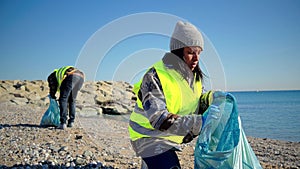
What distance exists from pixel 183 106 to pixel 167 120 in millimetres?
350

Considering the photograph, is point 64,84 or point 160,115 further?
point 64,84

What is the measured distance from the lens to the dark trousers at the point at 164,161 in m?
2.26

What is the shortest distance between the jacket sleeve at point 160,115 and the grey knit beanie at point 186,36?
339 millimetres

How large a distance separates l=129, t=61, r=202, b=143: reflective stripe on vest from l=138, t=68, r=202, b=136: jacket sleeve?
67 millimetres

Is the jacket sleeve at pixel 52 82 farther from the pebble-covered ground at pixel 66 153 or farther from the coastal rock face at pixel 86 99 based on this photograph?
the coastal rock face at pixel 86 99

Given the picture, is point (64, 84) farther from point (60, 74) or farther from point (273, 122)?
point (273, 122)

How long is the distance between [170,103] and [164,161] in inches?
20.1

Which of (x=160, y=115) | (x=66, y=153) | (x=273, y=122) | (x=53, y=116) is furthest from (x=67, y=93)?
(x=273, y=122)

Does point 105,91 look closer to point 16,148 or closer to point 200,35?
point 16,148

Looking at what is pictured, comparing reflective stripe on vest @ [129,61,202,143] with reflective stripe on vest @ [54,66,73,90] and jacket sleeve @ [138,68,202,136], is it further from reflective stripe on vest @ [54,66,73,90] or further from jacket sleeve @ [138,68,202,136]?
reflective stripe on vest @ [54,66,73,90]

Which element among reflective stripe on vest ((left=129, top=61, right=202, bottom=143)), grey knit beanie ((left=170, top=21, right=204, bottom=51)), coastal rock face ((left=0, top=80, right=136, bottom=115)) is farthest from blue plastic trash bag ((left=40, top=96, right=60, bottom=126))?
coastal rock face ((left=0, top=80, right=136, bottom=115))

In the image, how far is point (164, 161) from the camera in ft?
7.45

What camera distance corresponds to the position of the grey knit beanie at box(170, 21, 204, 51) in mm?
2244

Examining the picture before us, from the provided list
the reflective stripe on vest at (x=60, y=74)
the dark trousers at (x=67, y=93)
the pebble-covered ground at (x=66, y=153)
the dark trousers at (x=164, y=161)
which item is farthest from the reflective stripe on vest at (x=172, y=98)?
the reflective stripe on vest at (x=60, y=74)
